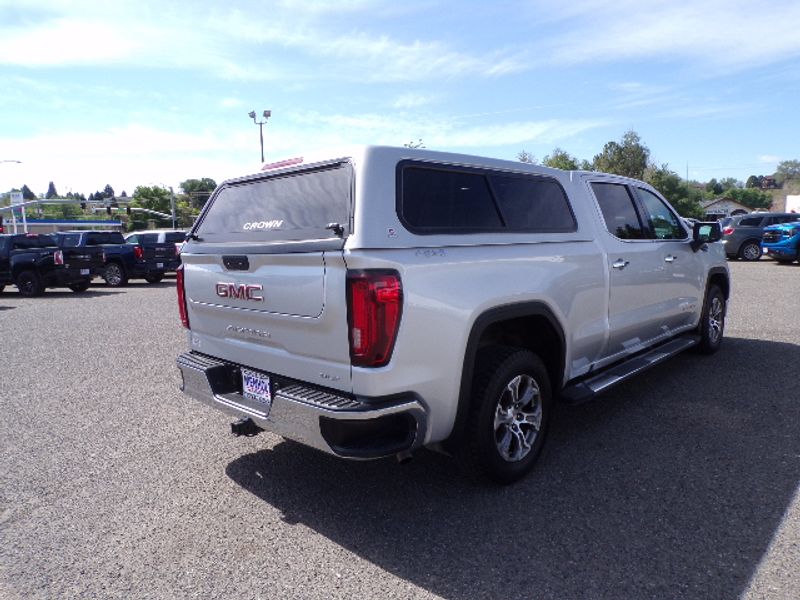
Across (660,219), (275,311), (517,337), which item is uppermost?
(660,219)

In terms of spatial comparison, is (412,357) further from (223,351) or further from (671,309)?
(671,309)

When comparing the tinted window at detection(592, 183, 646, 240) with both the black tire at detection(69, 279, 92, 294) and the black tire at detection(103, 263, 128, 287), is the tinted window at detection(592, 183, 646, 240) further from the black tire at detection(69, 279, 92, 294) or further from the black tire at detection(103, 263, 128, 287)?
the black tire at detection(103, 263, 128, 287)

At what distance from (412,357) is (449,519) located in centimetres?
100

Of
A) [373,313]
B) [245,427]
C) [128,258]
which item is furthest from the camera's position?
[128,258]

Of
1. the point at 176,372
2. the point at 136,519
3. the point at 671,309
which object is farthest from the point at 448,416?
the point at 176,372

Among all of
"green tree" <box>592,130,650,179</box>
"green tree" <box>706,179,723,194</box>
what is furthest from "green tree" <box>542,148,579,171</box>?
"green tree" <box>706,179,723,194</box>

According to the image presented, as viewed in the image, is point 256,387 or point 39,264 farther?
point 39,264

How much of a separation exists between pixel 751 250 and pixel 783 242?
8.90 ft

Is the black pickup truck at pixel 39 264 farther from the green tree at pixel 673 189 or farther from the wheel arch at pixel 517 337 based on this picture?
the green tree at pixel 673 189

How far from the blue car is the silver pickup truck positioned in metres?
16.9

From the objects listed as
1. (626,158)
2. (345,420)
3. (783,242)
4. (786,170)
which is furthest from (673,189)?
(786,170)

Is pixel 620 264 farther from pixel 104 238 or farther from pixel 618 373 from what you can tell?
pixel 104 238

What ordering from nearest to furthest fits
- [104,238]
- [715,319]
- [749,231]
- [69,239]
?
[715,319], [69,239], [104,238], [749,231]

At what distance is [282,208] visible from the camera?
11.2 feet
